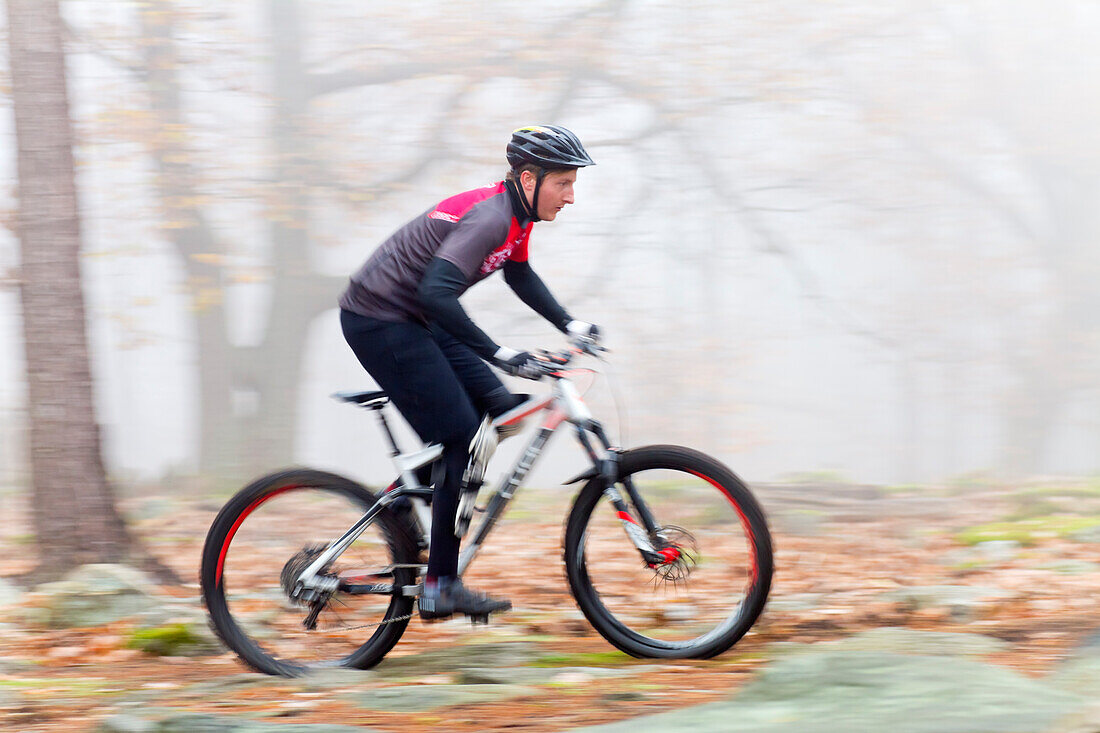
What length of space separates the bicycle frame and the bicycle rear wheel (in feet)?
0.11

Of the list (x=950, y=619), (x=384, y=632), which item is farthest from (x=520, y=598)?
(x=950, y=619)

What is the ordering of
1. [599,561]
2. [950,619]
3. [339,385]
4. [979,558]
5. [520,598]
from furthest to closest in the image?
[339,385], [979,558], [520,598], [950,619], [599,561]

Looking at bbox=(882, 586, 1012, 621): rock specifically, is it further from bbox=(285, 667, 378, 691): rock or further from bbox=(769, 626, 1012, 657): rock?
bbox=(285, 667, 378, 691): rock

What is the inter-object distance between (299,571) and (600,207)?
5.17m

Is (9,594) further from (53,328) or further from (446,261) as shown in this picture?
(446,261)

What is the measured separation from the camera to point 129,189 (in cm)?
831

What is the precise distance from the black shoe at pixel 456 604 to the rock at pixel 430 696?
30cm

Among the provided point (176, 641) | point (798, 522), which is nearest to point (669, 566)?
point (176, 641)

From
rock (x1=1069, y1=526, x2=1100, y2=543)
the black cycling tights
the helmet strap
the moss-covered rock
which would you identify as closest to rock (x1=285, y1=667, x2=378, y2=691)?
the black cycling tights

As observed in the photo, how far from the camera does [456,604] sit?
3.63m

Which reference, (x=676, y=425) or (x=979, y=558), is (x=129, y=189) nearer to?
(x=676, y=425)

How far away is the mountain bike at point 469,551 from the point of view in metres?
Result: 3.65

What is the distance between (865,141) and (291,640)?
670 centimetres

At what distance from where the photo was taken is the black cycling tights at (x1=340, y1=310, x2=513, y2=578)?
11.9 ft
